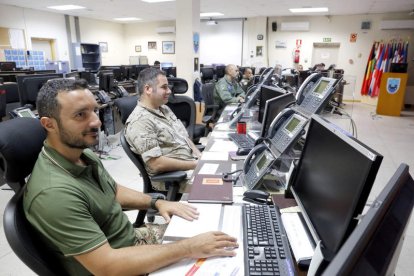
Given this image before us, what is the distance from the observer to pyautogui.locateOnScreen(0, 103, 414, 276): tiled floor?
215cm

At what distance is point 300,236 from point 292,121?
2.20 feet

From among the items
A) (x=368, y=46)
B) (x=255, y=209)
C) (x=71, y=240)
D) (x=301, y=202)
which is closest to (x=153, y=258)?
(x=71, y=240)

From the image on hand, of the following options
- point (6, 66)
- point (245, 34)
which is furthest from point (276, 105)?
point (245, 34)

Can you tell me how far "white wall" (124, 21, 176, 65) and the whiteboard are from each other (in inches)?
59.1

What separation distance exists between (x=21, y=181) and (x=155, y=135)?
109 cm

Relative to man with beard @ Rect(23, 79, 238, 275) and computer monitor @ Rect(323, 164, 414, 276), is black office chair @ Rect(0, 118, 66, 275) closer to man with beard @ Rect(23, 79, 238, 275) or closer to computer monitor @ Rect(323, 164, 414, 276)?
man with beard @ Rect(23, 79, 238, 275)

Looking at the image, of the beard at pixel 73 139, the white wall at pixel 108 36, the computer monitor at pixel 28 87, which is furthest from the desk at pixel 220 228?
the white wall at pixel 108 36

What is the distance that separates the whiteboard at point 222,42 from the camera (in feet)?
37.3

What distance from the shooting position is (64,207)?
0.97 m

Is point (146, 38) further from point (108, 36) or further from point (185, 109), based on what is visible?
point (185, 109)

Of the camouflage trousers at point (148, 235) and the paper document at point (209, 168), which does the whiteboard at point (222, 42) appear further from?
the camouflage trousers at point (148, 235)

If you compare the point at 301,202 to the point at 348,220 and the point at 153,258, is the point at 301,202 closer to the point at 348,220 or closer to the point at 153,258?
the point at 348,220

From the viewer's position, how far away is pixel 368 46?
9836 mm

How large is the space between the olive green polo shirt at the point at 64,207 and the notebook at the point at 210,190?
48 cm
